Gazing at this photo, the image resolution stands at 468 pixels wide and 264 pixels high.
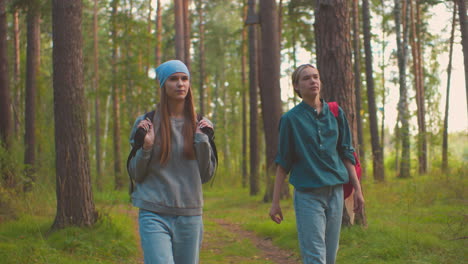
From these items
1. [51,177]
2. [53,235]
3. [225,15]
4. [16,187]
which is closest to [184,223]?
[53,235]

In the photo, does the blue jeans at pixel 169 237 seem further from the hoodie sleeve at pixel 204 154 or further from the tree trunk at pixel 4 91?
the tree trunk at pixel 4 91

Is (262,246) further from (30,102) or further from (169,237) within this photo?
(30,102)

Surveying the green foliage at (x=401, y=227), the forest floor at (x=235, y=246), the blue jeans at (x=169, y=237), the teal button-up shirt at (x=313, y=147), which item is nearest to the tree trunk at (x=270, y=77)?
the green foliage at (x=401, y=227)

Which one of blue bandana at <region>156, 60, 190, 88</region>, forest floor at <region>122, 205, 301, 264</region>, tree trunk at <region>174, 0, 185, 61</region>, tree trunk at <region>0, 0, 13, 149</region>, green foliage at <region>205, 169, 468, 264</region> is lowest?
forest floor at <region>122, 205, 301, 264</region>

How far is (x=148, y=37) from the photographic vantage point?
2314 centimetres

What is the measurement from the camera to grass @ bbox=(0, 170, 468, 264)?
6.77 m

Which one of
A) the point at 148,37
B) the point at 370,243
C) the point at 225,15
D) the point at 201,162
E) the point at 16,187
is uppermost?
the point at 225,15

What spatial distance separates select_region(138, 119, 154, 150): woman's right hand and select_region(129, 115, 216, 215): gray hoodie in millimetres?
48

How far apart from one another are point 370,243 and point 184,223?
474 cm

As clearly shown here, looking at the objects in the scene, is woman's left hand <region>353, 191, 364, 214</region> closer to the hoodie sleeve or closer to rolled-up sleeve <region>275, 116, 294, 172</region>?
rolled-up sleeve <region>275, 116, 294, 172</region>

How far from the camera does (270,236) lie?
10016 mm

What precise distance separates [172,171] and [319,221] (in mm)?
1264

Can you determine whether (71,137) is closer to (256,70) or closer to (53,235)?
(53,235)

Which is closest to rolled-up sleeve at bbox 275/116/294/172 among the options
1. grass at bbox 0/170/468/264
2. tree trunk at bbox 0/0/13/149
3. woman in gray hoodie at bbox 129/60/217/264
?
woman in gray hoodie at bbox 129/60/217/264
